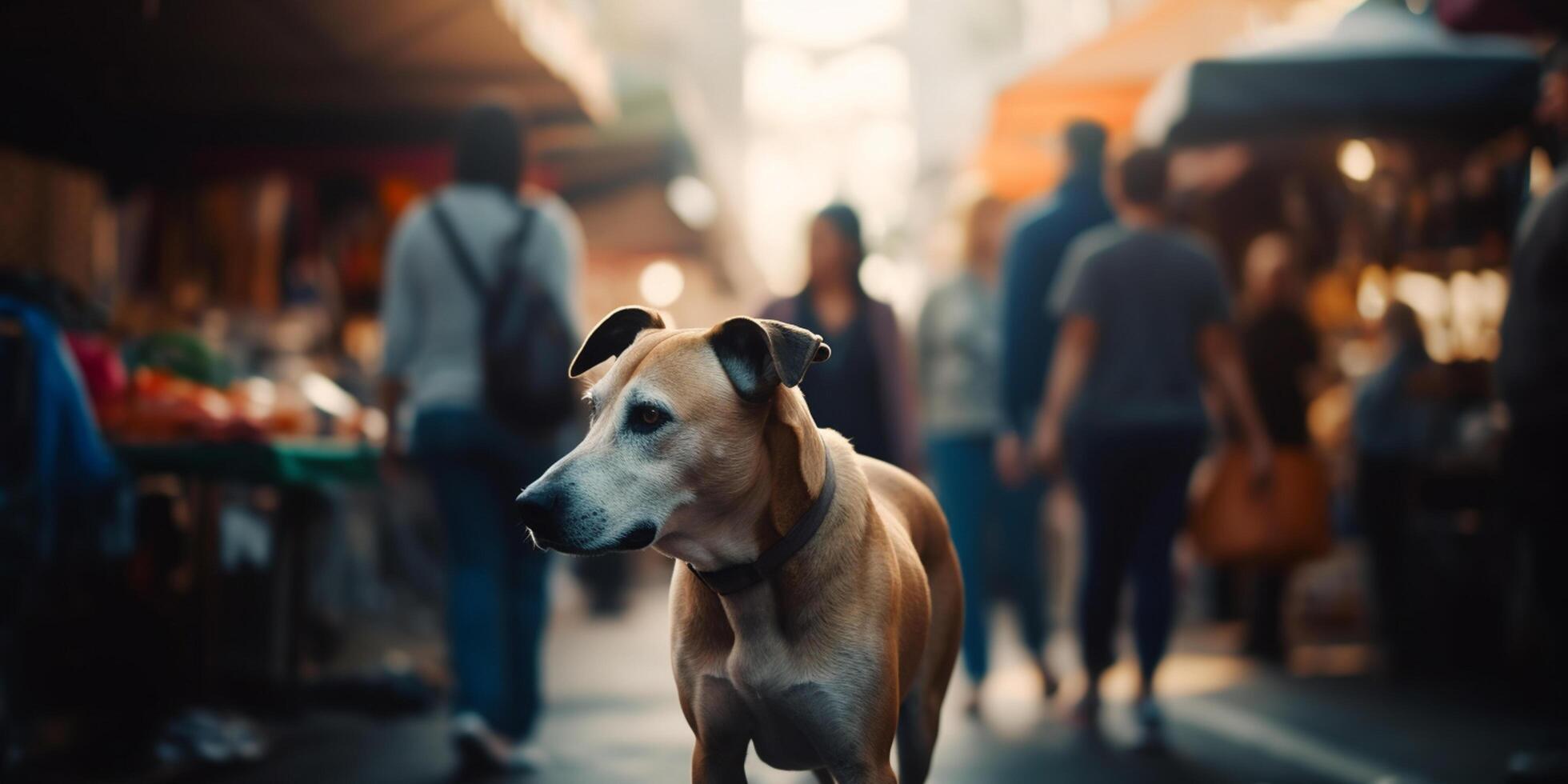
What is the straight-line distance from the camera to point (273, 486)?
700 centimetres

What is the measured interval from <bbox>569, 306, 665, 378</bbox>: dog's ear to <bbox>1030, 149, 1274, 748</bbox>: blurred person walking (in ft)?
11.1

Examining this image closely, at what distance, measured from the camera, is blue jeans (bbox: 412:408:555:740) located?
5141mm

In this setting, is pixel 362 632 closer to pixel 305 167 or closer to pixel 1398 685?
pixel 305 167

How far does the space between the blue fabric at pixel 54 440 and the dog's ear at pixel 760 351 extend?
12.2 ft

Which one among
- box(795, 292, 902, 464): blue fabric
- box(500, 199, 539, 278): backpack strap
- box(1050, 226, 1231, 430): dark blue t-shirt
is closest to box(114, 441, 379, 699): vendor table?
Answer: box(500, 199, 539, 278): backpack strap

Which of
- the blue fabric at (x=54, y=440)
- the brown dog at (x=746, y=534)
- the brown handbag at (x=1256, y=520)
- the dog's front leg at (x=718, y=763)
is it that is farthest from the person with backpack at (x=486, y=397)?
the brown handbag at (x=1256, y=520)

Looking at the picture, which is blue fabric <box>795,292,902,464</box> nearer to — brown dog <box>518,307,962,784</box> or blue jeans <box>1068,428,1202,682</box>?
blue jeans <box>1068,428,1202,682</box>

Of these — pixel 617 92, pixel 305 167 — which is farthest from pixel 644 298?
pixel 305 167

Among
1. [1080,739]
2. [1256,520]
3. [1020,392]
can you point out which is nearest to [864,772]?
[1080,739]

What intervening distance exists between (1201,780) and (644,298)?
13618mm

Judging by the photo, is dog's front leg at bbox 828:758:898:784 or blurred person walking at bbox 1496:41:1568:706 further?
blurred person walking at bbox 1496:41:1568:706

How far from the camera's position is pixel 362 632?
303 inches

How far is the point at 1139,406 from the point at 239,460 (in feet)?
12.1

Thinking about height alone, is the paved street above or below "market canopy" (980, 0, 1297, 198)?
below
